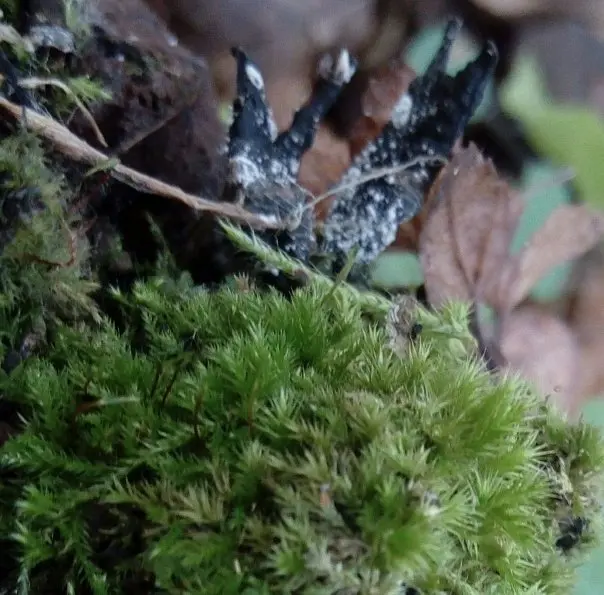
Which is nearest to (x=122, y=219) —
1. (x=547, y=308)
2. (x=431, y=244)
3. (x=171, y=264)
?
(x=171, y=264)

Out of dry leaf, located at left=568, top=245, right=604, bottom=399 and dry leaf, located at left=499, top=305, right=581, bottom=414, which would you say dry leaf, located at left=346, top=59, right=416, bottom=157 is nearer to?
dry leaf, located at left=499, top=305, right=581, bottom=414

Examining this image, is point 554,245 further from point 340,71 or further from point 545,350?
point 340,71

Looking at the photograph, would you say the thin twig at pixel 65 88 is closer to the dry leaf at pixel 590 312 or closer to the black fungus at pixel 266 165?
the black fungus at pixel 266 165

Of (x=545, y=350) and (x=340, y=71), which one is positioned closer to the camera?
(x=340, y=71)

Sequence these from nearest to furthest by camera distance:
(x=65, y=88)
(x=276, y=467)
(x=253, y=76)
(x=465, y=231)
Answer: (x=276, y=467) < (x=65, y=88) < (x=253, y=76) < (x=465, y=231)

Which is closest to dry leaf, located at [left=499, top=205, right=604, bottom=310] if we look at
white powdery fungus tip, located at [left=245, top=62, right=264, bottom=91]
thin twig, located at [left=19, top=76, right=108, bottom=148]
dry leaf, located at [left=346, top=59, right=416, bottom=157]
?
dry leaf, located at [left=346, top=59, right=416, bottom=157]

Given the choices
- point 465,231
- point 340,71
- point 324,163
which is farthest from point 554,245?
point 340,71
